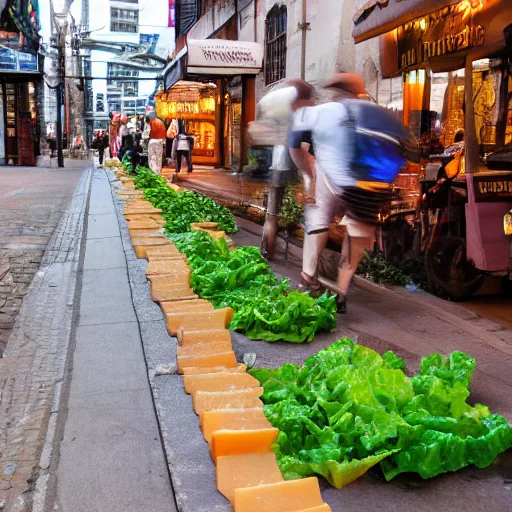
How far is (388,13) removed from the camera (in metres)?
5.66

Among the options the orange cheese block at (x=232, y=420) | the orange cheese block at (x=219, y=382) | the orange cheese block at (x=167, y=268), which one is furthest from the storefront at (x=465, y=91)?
the orange cheese block at (x=232, y=420)

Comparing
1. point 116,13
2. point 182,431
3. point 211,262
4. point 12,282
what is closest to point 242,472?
point 182,431

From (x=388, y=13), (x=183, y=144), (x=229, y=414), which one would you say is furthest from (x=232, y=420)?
(x=183, y=144)

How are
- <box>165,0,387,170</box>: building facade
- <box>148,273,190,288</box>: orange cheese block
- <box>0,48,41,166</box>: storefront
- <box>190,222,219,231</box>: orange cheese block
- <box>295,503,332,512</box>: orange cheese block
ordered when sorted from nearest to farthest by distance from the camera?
<box>295,503,332,512</box>: orange cheese block → <box>148,273,190,288</box>: orange cheese block → <box>190,222,219,231</box>: orange cheese block → <box>165,0,387,170</box>: building facade → <box>0,48,41,166</box>: storefront

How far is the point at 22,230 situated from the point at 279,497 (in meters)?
8.20

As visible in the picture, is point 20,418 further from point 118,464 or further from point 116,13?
point 116,13

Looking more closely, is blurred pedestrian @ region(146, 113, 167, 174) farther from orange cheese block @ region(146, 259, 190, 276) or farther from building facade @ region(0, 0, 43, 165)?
building facade @ region(0, 0, 43, 165)

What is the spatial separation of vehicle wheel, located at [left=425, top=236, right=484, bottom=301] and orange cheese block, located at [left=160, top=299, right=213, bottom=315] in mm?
2693

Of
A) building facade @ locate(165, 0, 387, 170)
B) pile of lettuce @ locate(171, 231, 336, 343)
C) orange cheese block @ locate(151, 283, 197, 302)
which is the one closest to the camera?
pile of lettuce @ locate(171, 231, 336, 343)

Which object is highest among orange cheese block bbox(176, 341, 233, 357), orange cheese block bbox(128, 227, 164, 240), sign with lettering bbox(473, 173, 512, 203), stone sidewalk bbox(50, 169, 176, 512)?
sign with lettering bbox(473, 173, 512, 203)

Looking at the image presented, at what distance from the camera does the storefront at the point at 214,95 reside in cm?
1688

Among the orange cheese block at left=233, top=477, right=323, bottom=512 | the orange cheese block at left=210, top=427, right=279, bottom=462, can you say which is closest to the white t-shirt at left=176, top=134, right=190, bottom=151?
the orange cheese block at left=210, top=427, right=279, bottom=462

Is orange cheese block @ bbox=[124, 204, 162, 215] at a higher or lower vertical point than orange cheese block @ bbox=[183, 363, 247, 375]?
higher

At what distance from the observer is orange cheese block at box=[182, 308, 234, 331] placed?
3950 mm
